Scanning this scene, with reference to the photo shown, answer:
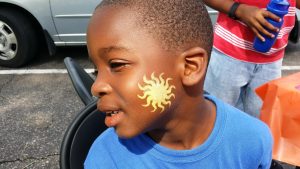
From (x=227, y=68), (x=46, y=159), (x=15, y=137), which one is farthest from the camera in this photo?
(x=15, y=137)

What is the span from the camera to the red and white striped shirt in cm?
180

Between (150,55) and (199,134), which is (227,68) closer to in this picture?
(199,134)

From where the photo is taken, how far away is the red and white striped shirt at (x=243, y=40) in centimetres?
180

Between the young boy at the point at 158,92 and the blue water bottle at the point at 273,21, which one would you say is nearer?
the young boy at the point at 158,92

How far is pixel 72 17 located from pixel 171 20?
11.8 ft

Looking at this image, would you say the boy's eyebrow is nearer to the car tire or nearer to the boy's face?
the boy's face

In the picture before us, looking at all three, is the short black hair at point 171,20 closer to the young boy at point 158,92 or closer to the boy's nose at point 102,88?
the young boy at point 158,92

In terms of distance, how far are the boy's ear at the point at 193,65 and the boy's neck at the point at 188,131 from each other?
0.45 ft

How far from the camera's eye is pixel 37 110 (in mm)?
3656

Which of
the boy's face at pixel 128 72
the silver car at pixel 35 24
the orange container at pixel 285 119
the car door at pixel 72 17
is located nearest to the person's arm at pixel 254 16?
the orange container at pixel 285 119

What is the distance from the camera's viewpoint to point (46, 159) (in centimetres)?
295

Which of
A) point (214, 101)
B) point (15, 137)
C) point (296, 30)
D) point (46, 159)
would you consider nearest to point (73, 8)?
point (15, 137)

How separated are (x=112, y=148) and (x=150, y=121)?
237 mm

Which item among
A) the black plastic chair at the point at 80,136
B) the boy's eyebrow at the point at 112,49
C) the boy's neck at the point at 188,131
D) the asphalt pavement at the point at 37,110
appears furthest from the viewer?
the asphalt pavement at the point at 37,110
